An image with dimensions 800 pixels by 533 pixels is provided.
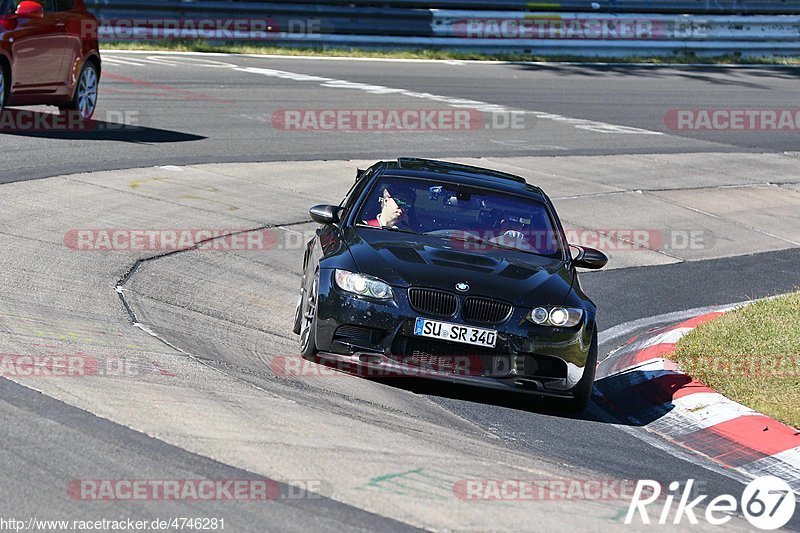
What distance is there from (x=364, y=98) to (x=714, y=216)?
7499 millimetres

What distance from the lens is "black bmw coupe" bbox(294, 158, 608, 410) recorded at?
315 inches

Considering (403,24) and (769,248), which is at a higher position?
(403,24)

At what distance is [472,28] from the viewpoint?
1176 inches

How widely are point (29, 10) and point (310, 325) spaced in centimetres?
806

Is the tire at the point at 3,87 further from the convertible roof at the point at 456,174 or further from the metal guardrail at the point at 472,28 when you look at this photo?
the metal guardrail at the point at 472,28

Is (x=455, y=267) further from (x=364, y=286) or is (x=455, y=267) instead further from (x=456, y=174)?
(x=456, y=174)

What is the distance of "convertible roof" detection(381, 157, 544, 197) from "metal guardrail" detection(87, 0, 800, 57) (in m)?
17.1

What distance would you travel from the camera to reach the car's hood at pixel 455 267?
8.17m

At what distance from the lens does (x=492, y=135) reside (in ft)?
68.0

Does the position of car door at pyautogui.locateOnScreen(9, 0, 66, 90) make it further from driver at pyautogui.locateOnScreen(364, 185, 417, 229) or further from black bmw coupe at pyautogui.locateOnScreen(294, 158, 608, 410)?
black bmw coupe at pyautogui.locateOnScreen(294, 158, 608, 410)

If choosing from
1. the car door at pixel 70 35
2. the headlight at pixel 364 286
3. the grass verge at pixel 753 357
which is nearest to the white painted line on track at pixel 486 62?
the car door at pixel 70 35

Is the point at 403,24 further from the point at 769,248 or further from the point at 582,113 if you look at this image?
the point at 769,248

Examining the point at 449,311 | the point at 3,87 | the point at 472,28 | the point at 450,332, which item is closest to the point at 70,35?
the point at 3,87

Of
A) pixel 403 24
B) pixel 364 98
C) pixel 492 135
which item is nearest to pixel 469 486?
pixel 492 135
